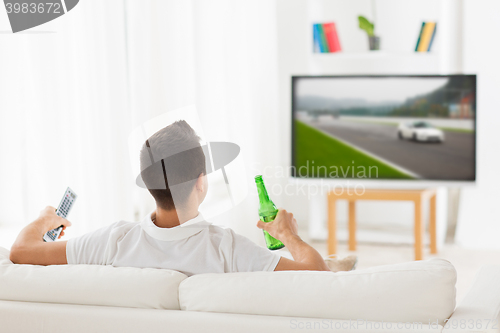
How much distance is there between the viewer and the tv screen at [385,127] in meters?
3.27

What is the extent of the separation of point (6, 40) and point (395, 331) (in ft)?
8.35

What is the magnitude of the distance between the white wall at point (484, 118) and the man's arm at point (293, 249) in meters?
2.78

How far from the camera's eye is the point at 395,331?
3.10 ft

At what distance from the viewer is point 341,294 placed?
3.27 ft

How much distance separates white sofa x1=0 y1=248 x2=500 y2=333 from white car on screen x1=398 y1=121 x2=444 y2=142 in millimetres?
2239

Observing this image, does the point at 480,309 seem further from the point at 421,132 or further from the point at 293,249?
the point at 421,132

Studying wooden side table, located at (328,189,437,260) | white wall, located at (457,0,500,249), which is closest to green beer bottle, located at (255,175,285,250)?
wooden side table, located at (328,189,437,260)

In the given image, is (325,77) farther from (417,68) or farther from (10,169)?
(10,169)

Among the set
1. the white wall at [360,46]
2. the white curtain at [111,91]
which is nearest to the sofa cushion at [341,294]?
the white curtain at [111,91]

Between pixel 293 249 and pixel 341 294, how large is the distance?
0.28 meters

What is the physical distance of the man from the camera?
1.18 metres

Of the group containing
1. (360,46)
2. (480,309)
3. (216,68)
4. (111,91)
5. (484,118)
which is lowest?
(480,309)

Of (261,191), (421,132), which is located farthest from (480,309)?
(421,132)

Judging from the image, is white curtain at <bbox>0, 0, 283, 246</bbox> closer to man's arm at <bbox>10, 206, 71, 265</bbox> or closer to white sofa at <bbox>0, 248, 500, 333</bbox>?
man's arm at <bbox>10, 206, 71, 265</bbox>
